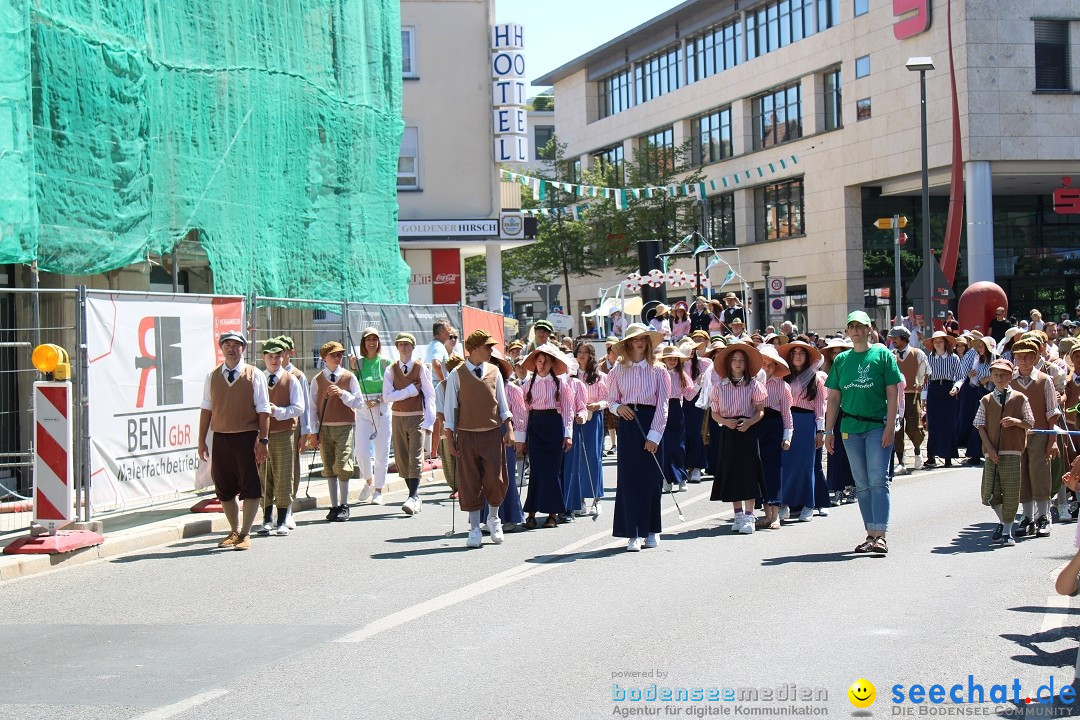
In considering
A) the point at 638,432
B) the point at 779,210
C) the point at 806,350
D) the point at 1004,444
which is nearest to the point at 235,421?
the point at 638,432

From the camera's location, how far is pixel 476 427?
38.2 feet

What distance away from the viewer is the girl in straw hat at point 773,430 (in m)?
12.6

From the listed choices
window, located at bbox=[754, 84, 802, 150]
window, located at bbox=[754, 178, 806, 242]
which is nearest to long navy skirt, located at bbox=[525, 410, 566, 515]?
window, located at bbox=[754, 178, 806, 242]

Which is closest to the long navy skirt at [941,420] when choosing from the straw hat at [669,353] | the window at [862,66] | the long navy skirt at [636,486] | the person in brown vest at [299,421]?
the straw hat at [669,353]

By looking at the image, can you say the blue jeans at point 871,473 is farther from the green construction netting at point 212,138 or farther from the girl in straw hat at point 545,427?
the green construction netting at point 212,138

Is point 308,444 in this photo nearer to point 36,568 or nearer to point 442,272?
point 36,568

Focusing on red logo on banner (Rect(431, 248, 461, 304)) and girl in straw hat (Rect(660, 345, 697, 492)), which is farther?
red logo on banner (Rect(431, 248, 461, 304))

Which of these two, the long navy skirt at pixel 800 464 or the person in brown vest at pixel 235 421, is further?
the long navy skirt at pixel 800 464

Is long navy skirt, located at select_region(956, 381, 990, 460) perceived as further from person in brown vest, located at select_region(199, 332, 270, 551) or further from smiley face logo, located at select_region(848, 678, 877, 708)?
smiley face logo, located at select_region(848, 678, 877, 708)

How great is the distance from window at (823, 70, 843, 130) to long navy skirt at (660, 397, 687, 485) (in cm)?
3503

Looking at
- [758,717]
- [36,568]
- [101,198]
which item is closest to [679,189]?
[101,198]

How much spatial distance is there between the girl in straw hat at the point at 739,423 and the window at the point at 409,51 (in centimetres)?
2306

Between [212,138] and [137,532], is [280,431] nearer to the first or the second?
[137,532]

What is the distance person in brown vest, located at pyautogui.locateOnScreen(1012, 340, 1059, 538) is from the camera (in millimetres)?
11531
